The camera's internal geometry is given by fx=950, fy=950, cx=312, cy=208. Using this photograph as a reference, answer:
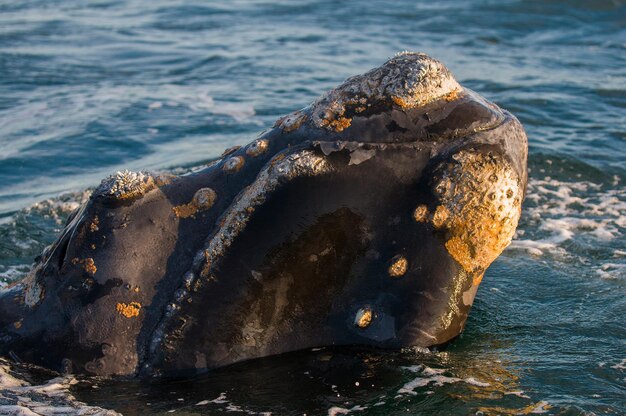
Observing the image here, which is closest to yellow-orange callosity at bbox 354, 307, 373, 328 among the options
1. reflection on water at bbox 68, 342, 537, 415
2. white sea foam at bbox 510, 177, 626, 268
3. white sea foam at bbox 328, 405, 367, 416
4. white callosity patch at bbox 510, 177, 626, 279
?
reflection on water at bbox 68, 342, 537, 415

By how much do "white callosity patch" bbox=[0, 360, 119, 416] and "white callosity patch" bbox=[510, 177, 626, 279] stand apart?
354cm

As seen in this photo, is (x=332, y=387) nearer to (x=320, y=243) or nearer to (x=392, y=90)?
(x=320, y=243)

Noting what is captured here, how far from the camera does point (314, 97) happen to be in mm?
13031

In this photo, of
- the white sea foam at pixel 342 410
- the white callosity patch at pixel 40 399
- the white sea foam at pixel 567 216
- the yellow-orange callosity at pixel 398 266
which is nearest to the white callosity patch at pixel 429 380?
the white sea foam at pixel 342 410

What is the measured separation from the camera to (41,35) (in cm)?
1792

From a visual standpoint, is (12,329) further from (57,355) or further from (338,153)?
(338,153)

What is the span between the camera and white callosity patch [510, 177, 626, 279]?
6.77 metres

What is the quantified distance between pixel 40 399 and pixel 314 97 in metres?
9.15

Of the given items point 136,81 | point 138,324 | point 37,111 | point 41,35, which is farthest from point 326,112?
Result: point 41,35

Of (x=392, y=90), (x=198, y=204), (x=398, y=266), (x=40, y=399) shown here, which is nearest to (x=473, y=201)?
(x=398, y=266)

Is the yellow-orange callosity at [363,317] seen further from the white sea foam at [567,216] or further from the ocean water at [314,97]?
the white sea foam at [567,216]

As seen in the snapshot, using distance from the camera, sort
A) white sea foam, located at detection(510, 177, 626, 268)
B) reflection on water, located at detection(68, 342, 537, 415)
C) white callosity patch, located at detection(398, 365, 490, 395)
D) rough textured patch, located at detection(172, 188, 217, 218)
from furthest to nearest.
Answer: white sea foam, located at detection(510, 177, 626, 268)
rough textured patch, located at detection(172, 188, 217, 218)
white callosity patch, located at detection(398, 365, 490, 395)
reflection on water, located at detection(68, 342, 537, 415)

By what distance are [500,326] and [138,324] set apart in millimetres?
1967

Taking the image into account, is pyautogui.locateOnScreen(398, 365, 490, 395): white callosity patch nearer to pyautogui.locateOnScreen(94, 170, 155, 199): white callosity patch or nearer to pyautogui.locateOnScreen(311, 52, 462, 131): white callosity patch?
pyautogui.locateOnScreen(311, 52, 462, 131): white callosity patch
